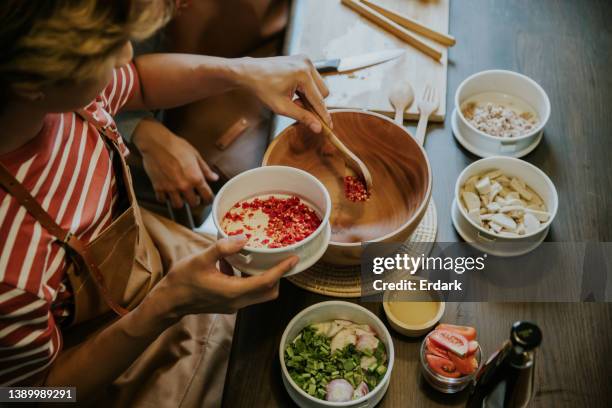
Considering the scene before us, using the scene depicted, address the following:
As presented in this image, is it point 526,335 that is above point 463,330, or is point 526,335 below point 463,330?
above

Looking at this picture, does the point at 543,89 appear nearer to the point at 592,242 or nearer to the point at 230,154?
the point at 592,242

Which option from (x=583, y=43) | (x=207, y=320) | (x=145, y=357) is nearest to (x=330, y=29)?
(x=583, y=43)

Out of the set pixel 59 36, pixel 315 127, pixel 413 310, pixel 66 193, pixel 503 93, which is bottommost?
pixel 413 310

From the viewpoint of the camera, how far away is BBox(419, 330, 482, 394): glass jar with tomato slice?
993 millimetres

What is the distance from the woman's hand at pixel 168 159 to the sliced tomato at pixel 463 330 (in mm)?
823

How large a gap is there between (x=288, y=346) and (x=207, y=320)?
1.03 feet

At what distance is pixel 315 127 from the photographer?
128 cm

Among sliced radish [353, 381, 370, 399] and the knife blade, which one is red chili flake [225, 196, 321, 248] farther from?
the knife blade

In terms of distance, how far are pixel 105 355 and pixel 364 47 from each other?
1.00 meters

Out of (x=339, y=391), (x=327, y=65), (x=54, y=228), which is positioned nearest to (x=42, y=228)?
(x=54, y=228)

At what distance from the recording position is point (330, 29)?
1.60m

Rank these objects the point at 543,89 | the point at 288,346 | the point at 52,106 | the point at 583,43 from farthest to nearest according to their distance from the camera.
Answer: the point at 583,43 < the point at 543,89 < the point at 288,346 < the point at 52,106

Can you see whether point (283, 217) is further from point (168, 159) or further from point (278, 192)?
point (168, 159)

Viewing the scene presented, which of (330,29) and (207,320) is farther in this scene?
(330,29)
